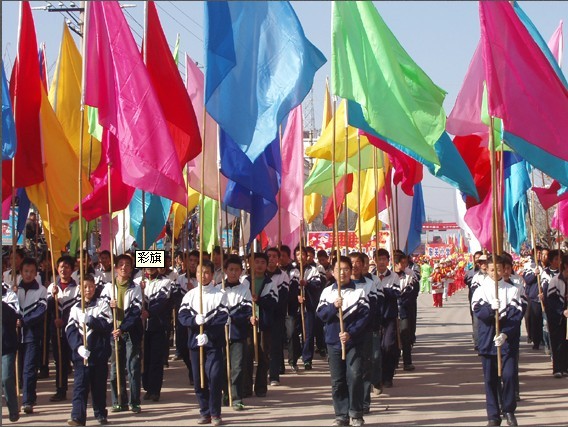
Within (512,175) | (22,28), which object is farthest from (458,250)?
(22,28)

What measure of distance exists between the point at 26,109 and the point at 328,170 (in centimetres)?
561

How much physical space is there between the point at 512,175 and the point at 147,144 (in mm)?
7050

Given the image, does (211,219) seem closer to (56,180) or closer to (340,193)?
(340,193)

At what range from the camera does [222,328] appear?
41.1 feet

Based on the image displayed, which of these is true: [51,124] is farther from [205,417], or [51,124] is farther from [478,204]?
[478,204]

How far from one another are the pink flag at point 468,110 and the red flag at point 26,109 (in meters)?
5.41

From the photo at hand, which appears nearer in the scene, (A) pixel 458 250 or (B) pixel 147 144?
(B) pixel 147 144

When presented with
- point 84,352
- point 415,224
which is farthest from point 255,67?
point 415,224

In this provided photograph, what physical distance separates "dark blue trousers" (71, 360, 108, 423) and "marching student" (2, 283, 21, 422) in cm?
73

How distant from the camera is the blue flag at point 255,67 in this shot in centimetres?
1282

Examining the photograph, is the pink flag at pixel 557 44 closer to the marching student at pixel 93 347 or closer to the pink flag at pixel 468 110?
the pink flag at pixel 468 110

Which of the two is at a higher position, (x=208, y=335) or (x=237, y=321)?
(x=237, y=321)

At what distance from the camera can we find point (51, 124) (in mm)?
15289

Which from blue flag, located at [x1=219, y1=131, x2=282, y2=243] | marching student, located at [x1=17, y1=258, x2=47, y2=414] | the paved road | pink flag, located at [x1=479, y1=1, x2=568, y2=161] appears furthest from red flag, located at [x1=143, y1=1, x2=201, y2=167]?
pink flag, located at [x1=479, y1=1, x2=568, y2=161]
